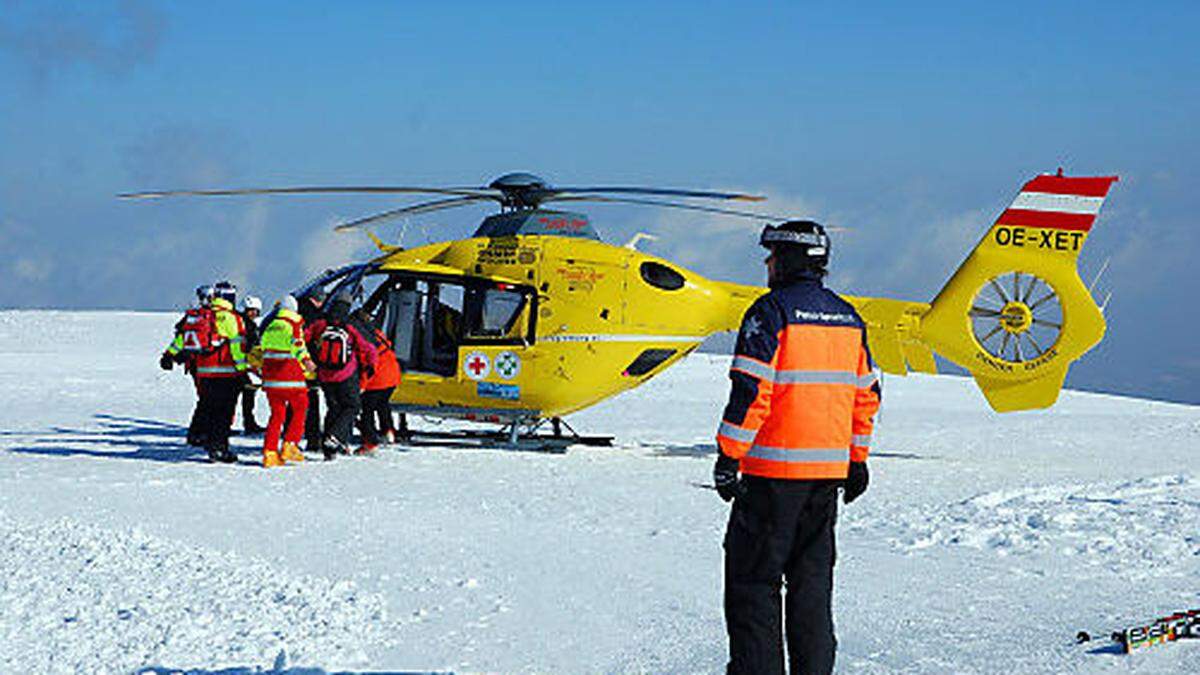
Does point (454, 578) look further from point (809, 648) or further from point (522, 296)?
point (522, 296)

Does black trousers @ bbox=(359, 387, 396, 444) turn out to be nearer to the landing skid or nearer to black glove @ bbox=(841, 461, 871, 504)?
the landing skid

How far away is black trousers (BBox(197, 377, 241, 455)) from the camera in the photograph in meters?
11.9

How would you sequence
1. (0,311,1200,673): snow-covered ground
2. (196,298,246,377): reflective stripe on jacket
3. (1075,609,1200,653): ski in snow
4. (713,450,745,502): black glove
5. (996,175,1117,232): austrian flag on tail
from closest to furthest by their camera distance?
(713,450,745,502): black glove, (1075,609,1200,653): ski in snow, (0,311,1200,673): snow-covered ground, (196,298,246,377): reflective stripe on jacket, (996,175,1117,232): austrian flag on tail

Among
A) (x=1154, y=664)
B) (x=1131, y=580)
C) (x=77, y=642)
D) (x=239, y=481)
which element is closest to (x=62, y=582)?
(x=77, y=642)

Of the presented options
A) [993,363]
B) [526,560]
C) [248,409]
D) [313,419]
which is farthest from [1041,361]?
[248,409]

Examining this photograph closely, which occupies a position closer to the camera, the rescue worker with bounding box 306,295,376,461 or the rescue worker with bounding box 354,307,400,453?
the rescue worker with bounding box 306,295,376,461

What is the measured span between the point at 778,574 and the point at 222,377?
872 cm

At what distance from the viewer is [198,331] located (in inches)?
488

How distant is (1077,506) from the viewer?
938 centimetres

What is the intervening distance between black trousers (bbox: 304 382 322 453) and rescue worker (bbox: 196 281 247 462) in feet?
2.35

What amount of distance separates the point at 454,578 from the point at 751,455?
2874mm

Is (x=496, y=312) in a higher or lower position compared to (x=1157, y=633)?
higher

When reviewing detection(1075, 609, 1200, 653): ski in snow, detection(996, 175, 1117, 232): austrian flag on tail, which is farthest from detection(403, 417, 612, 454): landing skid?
detection(1075, 609, 1200, 653): ski in snow

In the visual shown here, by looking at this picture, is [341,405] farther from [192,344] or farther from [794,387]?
[794,387]
